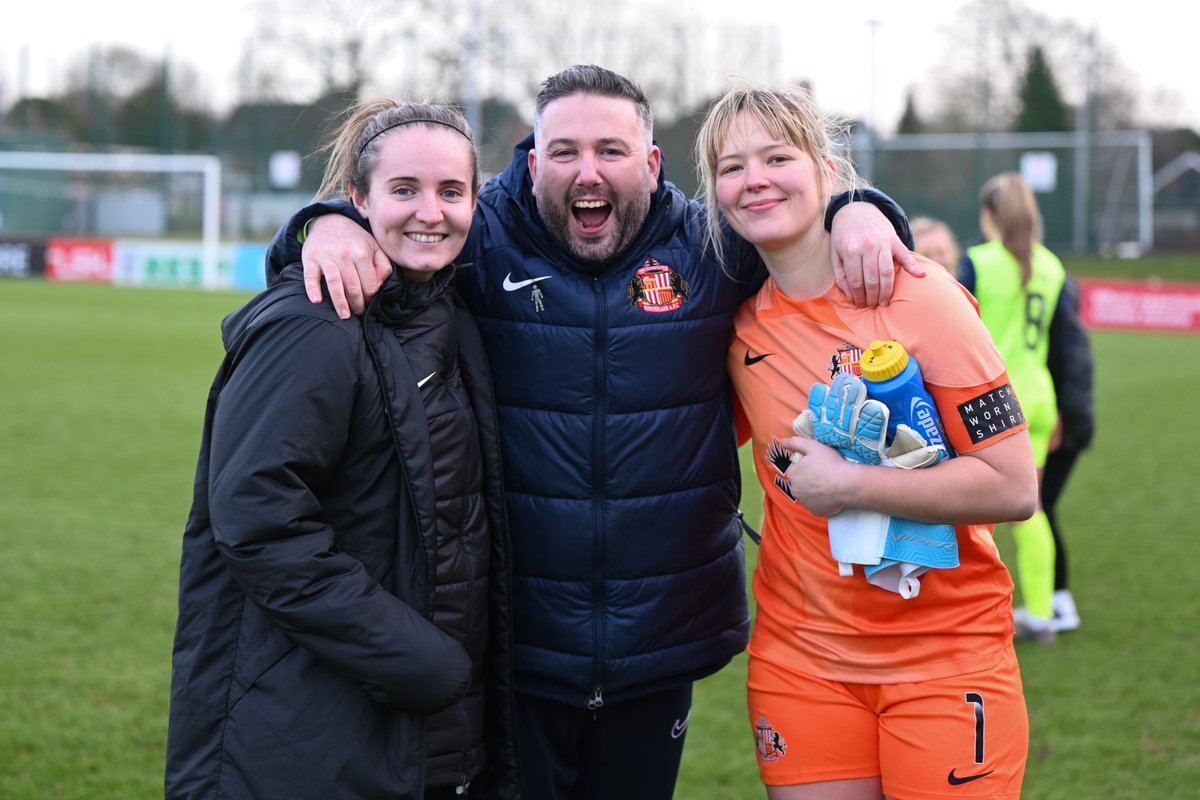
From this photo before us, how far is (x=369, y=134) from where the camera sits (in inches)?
105

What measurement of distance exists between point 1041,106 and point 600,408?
154 ft

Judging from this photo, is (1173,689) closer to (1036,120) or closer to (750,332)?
(750,332)

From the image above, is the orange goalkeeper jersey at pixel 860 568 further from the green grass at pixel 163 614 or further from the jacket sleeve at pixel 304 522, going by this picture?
the green grass at pixel 163 614

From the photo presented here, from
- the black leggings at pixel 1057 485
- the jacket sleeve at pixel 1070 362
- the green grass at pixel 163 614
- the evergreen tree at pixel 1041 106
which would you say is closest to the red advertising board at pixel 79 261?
the green grass at pixel 163 614

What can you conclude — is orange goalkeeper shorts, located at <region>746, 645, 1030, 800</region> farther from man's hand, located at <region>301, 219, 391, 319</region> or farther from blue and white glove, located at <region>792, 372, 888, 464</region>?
man's hand, located at <region>301, 219, 391, 319</region>

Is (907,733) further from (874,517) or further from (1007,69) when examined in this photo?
(1007,69)

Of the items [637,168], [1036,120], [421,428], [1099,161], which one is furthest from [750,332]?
[1036,120]

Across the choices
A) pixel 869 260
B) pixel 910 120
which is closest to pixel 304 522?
pixel 869 260

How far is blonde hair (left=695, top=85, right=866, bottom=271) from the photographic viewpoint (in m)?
2.77

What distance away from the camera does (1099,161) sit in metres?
35.8

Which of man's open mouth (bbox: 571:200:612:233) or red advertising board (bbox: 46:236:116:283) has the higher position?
red advertising board (bbox: 46:236:116:283)

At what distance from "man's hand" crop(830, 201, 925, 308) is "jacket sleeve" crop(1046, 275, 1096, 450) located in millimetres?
3609

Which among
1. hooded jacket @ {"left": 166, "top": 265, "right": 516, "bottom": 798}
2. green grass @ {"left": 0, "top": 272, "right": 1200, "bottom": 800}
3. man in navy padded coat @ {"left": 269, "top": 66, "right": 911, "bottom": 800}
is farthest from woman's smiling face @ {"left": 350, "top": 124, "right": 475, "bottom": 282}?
green grass @ {"left": 0, "top": 272, "right": 1200, "bottom": 800}

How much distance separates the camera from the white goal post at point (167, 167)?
1282 inches
